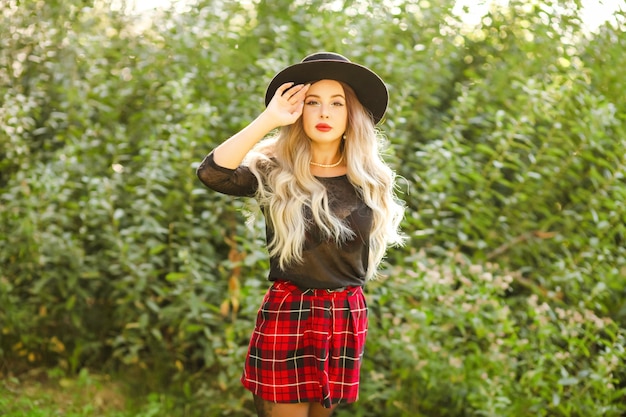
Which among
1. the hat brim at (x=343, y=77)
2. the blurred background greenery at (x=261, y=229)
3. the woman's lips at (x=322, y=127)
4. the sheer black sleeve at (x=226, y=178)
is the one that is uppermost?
the hat brim at (x=343, y=77)

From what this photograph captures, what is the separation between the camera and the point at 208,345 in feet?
13.1

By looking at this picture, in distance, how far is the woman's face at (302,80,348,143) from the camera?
2.59 meters

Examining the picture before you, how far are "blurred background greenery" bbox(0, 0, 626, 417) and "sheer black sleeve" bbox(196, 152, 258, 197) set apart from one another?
3.85 feet

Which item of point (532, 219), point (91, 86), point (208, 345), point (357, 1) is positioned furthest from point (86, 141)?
point (532, 219)

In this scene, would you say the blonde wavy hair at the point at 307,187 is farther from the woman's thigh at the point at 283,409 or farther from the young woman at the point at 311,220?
the woman's thigh at the point at 283,409

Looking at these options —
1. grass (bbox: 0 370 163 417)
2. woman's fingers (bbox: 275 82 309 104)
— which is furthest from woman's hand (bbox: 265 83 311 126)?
grass (bbox: 0 370 163 417)

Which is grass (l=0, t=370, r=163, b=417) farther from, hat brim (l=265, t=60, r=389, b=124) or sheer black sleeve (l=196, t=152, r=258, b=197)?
hat brim (l=265, t=60, r=389, b=124)

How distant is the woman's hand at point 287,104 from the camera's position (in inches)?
98.5

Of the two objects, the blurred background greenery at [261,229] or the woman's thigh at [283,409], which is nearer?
the woman's thigh at [283,409]

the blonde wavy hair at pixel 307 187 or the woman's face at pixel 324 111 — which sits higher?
the woman's face at pixel 324 111

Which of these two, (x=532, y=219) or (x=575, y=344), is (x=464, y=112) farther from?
(x=575, y=344)

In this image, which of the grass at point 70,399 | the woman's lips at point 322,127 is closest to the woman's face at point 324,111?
the woman's lips at point 322,127

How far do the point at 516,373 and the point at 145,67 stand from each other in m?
2.87

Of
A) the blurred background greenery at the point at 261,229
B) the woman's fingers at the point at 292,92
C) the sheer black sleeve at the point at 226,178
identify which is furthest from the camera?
the blurred background greenery at the point at 261,229
